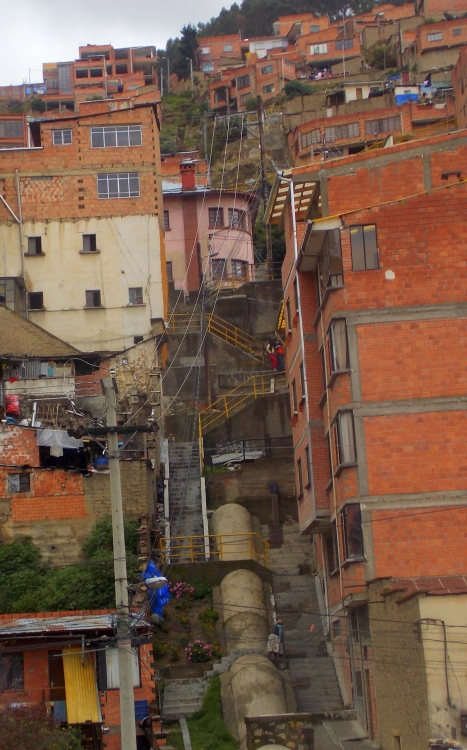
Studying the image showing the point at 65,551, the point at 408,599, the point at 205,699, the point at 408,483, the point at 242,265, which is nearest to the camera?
the point at 408,599

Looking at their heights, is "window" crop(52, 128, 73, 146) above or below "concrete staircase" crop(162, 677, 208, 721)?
above

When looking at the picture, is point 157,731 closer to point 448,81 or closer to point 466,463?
point 466,463

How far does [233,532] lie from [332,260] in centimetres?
1105

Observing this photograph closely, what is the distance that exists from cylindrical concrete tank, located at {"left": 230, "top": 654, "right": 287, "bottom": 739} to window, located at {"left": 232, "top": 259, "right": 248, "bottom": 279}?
31.5 m

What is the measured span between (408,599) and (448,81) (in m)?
74.6

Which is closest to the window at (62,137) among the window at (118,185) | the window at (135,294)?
the window at (118,185)

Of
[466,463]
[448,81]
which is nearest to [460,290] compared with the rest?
[466,463]

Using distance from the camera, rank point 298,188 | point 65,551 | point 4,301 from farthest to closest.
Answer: point 4,301 < point 65,551 < point 298,188

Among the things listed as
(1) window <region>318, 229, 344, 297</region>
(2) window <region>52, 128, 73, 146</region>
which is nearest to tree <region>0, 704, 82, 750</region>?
(1) window <region>318, 229, 344, 297</region>

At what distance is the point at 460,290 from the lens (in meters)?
29.0

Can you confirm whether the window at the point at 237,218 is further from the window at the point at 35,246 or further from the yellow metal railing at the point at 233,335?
the window at the point at 35,246

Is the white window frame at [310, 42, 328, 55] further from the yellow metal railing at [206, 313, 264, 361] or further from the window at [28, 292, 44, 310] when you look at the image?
the window at [28, 292, 44, 310]

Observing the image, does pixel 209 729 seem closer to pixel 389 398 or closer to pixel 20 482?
pixel 389 398

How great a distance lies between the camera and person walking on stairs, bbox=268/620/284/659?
31.8m
